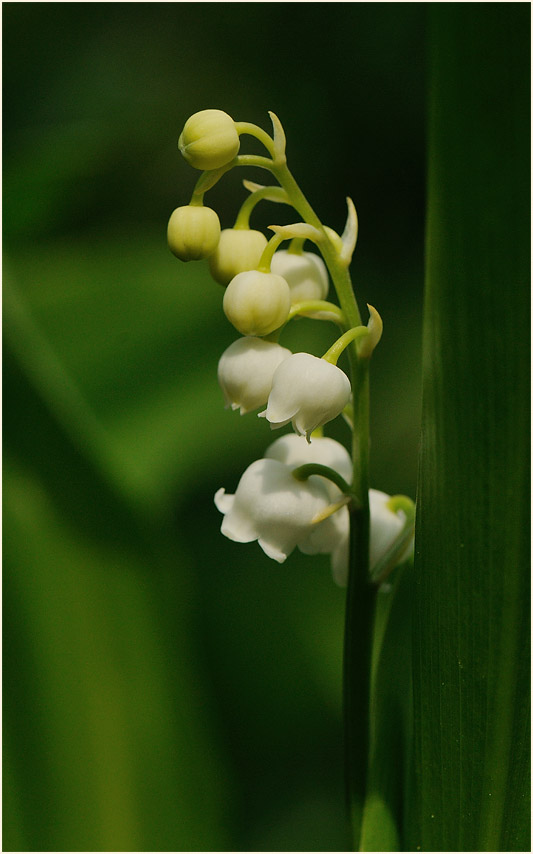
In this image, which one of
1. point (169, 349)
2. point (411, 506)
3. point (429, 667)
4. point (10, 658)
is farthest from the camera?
point (169, 349)

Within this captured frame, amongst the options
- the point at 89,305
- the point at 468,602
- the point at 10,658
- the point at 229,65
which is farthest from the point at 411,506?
the point at 229,65

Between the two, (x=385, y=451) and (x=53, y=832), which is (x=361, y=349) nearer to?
(x=53, y=832)

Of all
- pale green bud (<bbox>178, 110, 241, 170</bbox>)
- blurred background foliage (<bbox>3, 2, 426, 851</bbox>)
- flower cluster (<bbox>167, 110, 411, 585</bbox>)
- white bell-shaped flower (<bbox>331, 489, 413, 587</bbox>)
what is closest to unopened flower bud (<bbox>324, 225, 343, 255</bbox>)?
flower cluster (<bbox>167, 110, 411, 585</bbox>)

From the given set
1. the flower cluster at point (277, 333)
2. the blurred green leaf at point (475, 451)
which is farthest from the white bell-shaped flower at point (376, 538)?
the blurred green leaf at point (475, 451)

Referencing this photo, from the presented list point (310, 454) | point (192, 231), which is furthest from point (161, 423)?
point (192, 231)

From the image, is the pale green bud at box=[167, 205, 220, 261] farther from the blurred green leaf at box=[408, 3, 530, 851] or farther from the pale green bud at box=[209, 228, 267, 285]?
the blurred green leaf at box=[408, 3, 530, 851]

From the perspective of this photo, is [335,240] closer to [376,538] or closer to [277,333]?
[277,333]
